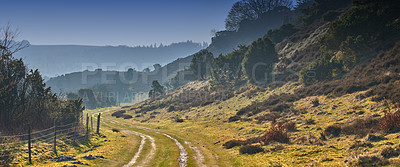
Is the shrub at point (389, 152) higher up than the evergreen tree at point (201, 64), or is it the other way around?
the evergreen tree at point (201, 64)

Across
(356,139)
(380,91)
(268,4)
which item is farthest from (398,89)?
(268,4)

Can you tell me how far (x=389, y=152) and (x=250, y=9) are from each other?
173548mm

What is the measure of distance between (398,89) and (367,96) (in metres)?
3.46

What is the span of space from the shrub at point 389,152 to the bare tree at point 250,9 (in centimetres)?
16673


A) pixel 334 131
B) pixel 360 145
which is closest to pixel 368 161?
pixel 360 145

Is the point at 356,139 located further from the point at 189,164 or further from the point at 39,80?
the point at 39,80

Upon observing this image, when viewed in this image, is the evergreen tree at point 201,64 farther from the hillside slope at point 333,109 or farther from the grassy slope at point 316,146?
the grassy slope at point 316,146

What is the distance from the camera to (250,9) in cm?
17150

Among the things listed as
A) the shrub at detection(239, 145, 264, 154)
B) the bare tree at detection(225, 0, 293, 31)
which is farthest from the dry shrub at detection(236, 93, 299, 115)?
the bare tree at detection(225, 0, 293, 31)

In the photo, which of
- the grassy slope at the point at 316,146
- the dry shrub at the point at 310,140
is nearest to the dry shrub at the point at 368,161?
the grassy slope at the point at 316,146

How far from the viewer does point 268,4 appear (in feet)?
553

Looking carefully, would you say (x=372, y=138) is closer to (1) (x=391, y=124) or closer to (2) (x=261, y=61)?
(1) (x=391, y=124)

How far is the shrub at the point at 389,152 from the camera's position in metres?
11.3

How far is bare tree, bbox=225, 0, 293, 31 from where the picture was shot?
551 feet
